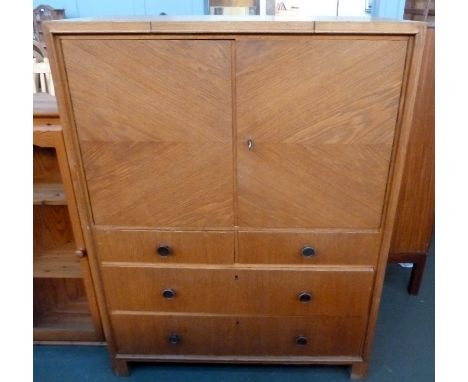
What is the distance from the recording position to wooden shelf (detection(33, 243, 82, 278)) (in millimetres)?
1525

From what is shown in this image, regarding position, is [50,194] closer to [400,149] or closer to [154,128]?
[154,128]

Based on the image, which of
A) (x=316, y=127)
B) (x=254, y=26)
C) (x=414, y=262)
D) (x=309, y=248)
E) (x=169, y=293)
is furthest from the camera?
(x=414, y=262)

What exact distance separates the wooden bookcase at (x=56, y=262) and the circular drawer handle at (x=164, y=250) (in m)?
0.32

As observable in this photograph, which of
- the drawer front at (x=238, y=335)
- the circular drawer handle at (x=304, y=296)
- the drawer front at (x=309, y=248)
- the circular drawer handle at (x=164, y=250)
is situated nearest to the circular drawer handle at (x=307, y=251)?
the drawer front at (x=309, y=248)

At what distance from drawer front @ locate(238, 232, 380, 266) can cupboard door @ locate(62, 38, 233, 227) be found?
128 millimetres

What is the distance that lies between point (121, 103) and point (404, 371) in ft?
4.73

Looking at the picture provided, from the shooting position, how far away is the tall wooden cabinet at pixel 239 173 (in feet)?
3.12

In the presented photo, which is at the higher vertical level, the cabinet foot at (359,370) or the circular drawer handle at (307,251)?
the circular drawer handle at (307,251)

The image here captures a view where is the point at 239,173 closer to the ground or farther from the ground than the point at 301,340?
farther from the ground

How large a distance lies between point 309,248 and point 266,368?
637 millimetres

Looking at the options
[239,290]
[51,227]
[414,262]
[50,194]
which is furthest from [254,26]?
[414,262]

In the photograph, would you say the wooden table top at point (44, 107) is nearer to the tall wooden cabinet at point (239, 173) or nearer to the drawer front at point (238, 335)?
the tall wooden cabinet at point (239, 173)

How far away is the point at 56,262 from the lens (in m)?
1.58

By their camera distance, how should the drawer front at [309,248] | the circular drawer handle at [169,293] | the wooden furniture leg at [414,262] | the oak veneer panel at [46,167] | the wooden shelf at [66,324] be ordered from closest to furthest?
the drawer front at [309,248], the circular drawer handle at [169,293], the oak veneer panel at [46,167], the wooden shelf at [66,324], the wooden furniture leg at [414,262]
